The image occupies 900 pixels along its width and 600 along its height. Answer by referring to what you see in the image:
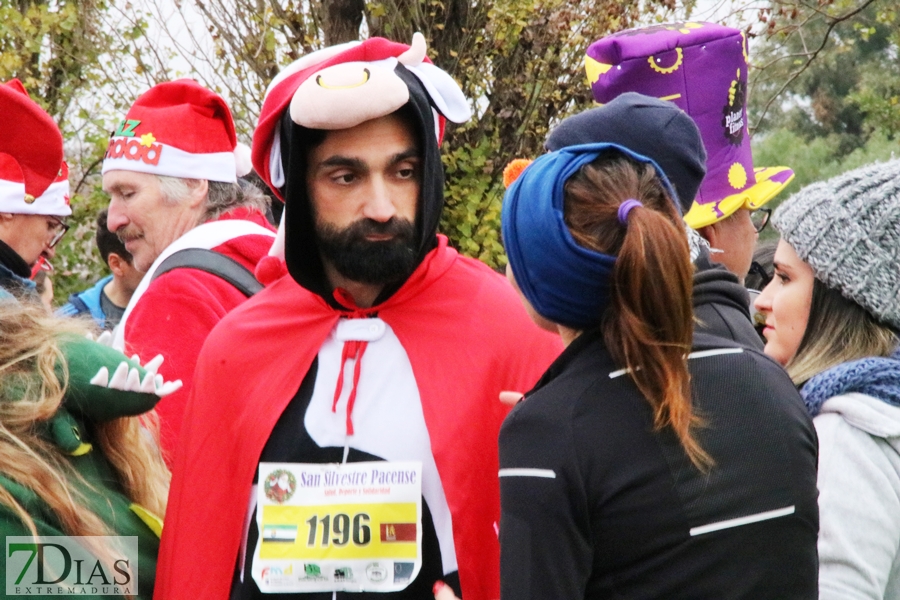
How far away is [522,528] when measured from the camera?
1.78 metres

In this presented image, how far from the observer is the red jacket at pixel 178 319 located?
349 centimetres

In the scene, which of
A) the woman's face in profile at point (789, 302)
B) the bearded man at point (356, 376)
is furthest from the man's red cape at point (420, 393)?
the woman's face in profile at point (789, 302)

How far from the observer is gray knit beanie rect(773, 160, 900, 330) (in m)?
2.51

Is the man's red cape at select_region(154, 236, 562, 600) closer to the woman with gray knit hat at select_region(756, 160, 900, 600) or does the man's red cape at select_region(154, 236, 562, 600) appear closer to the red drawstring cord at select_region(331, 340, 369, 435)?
the red drawstring cord at select_region(331, 340, 369, 435)

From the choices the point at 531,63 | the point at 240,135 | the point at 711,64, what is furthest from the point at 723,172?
the point at 240,135

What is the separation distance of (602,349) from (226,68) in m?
5.43

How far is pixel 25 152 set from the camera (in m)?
4.04

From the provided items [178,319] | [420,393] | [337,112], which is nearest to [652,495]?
[420,393]

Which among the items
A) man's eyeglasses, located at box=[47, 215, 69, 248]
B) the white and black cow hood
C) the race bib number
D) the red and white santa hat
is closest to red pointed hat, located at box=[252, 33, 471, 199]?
the white and black cow hood

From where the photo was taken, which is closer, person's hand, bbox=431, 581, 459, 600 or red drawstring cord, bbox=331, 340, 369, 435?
person's hand, bbox=431, 581, 459, 600

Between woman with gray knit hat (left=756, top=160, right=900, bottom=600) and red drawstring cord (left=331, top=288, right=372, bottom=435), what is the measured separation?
3.49 ft

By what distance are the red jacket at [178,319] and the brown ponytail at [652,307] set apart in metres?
1.95

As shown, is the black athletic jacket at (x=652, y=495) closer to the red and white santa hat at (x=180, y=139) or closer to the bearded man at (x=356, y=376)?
the bearded man at (x=356, y=376)

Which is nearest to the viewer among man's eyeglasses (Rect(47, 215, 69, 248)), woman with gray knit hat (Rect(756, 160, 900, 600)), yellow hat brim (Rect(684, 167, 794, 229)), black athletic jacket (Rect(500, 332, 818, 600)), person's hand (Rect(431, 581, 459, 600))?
black athletic jacket (Rect(500, 332, 818, 600))
